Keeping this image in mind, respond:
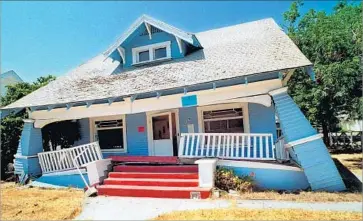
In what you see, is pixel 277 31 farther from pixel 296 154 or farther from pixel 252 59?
pixel 296 154

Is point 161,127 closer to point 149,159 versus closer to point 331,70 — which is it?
point 149,159

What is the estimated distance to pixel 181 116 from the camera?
12.2m

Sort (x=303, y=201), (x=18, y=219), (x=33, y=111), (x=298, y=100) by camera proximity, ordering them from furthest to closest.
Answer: (x=298, y=100) < (x=33, y=111) < (x=303, y=201) < (x=18, y=219)

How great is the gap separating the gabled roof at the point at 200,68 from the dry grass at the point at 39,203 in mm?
3368

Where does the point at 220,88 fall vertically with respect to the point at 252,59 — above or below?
below

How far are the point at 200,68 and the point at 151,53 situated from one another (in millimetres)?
3370

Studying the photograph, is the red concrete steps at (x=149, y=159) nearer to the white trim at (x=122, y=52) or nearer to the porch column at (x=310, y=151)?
the porch column at (x=310, y=151)

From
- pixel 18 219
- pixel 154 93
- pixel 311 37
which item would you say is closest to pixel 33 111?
pixel 154 93

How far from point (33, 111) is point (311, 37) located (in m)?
16.5

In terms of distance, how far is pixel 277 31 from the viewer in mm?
12617

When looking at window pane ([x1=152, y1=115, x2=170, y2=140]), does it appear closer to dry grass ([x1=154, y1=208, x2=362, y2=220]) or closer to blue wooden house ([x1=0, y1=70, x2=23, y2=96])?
dry grass ([x1=154, y1=208, x2=362, y2=220])

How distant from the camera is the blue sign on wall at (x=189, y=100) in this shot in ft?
32.6

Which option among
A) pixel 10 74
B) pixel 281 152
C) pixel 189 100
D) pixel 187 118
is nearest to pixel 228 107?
pixel 187 118

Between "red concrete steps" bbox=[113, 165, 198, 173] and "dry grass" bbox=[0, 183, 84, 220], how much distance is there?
156cm
